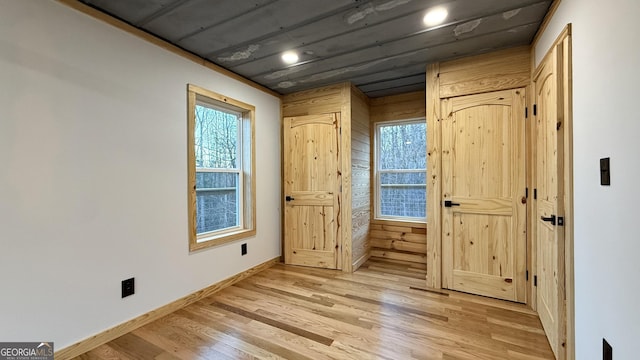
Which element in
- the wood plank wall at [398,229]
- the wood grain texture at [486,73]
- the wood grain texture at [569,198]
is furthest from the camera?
the wood plank wall at [398,229]

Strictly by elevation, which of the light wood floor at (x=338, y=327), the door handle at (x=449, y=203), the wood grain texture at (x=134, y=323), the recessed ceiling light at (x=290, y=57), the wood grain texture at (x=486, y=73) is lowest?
the light wood floor at (x=338, y=327)

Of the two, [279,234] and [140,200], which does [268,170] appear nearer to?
[279,234]

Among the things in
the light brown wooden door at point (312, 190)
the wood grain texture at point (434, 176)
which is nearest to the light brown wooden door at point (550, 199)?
the wood grain texture at point (434, 176)

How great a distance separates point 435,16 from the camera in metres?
1.92

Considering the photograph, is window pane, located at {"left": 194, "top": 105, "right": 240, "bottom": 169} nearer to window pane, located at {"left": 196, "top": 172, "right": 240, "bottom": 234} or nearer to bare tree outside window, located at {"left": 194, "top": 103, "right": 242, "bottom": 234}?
bare tree outside window, located at {"left": 194, "top": 103, "right": 242, "bottom": 234}

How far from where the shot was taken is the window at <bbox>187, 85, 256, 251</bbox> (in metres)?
2.50

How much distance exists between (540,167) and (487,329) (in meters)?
1.33

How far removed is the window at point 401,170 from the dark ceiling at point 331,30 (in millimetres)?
1004

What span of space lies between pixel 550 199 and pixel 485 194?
71cm

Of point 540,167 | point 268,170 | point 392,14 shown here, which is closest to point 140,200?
point 268,170

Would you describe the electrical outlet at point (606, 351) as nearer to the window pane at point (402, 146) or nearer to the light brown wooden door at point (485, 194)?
the light brown wooden door at point (485, 194)

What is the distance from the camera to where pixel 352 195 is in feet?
10.7

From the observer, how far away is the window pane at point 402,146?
3.59m

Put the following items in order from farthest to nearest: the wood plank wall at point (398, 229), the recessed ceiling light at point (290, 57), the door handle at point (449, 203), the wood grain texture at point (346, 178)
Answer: the wood plank wall at point (398, 229) < the wood grain texture at point (346, 178) < the door handle at point (449, 203) < the recessed ceiling light at point (290, 57)
